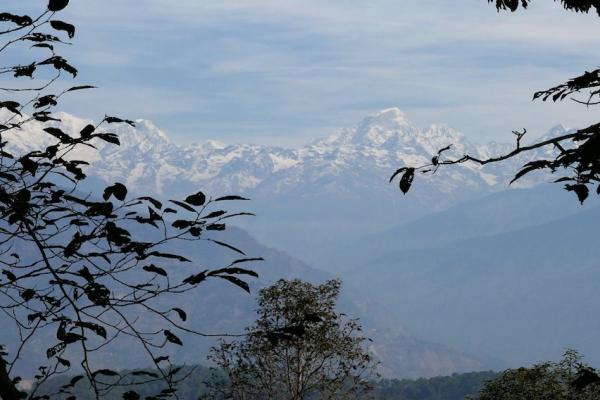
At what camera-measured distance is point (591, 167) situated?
5.85 metres

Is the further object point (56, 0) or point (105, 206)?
point (105, 206)

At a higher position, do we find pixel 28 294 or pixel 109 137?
pixel 109 137

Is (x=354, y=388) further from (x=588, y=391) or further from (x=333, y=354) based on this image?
(x=588, y=391)

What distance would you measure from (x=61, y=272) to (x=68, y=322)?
0.57 m

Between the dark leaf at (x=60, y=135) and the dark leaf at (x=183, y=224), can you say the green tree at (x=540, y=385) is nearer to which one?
the dark leaf at (x=183, y=224)

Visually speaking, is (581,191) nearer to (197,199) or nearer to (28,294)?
(197,199)

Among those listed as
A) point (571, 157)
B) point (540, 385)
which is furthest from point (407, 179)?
point (540, 385)

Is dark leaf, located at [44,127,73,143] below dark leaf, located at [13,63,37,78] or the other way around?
below

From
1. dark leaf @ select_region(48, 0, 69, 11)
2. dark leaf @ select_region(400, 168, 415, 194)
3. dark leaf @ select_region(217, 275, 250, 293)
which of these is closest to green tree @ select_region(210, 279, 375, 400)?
dark leaf @ select_region(400, 168, 415, 194)

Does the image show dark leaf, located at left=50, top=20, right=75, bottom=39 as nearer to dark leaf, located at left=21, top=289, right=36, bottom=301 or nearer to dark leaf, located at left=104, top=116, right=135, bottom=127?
dark leaf, located at left=104, top=116, right=135, bottom=127

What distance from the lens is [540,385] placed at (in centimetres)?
3578

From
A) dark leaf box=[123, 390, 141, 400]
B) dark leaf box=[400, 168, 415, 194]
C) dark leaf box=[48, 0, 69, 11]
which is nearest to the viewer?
dark leaf box=[48, 0, 69, 11]

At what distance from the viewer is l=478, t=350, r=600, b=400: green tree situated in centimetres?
3500

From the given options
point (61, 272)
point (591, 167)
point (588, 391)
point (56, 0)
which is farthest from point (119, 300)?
point (588, 391)
